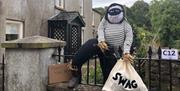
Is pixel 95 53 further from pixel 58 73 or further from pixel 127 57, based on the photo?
pixel 58 73

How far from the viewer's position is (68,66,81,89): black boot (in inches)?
184

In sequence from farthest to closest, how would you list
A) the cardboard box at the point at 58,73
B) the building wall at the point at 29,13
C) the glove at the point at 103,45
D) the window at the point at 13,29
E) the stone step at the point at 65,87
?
the window at the point at 13,29 → the building wall at the point at 29,13 → the cardboard box at the point at 58,73 → the stone step at the point at 65,87 → the glove at the point at 103,45

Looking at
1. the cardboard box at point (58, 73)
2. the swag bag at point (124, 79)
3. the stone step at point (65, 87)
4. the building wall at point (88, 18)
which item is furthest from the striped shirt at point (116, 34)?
the building wall at point (88, 18)

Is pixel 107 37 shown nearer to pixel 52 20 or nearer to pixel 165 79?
pixel 165 79

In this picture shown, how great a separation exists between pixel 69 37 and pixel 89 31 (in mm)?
8689

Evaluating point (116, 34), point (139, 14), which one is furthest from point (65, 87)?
point (139, 14)

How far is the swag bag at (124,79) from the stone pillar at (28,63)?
1.09 metres

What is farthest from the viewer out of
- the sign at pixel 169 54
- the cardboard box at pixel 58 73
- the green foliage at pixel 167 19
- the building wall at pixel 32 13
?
the green foliage at pixel 167 19

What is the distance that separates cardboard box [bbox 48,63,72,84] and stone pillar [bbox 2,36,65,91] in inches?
2.7

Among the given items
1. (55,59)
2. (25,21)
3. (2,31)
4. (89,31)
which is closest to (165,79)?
(55,59)

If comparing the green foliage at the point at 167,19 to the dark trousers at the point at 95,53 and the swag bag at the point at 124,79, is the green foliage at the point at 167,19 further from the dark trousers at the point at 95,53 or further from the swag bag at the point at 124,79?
the swag bag at the point at 124,79

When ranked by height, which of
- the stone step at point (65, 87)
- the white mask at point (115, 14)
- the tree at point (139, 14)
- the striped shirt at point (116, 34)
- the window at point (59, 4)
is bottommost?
the stone step at point (65, 87)

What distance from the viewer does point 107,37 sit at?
14.3 feet

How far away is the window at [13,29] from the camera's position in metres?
12.5
